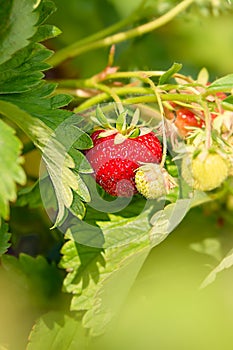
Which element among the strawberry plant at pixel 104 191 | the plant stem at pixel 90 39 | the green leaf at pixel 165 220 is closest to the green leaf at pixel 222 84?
the strawberry plant at pixel 104 191

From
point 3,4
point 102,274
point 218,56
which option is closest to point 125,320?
point 102,274

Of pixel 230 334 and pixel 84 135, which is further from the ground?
pixel 84 135

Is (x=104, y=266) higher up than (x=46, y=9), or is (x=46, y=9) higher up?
(x=46, y=9)

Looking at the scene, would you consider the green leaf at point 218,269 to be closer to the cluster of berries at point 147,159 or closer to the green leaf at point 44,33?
the cluster of berries at point 147,159

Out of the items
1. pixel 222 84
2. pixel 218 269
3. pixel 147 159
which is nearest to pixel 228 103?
pixel 222 84

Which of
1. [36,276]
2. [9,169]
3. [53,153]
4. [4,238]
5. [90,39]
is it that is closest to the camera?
[9,169]

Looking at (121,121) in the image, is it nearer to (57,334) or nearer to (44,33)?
(44,33)

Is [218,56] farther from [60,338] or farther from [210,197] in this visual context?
[60,338]
